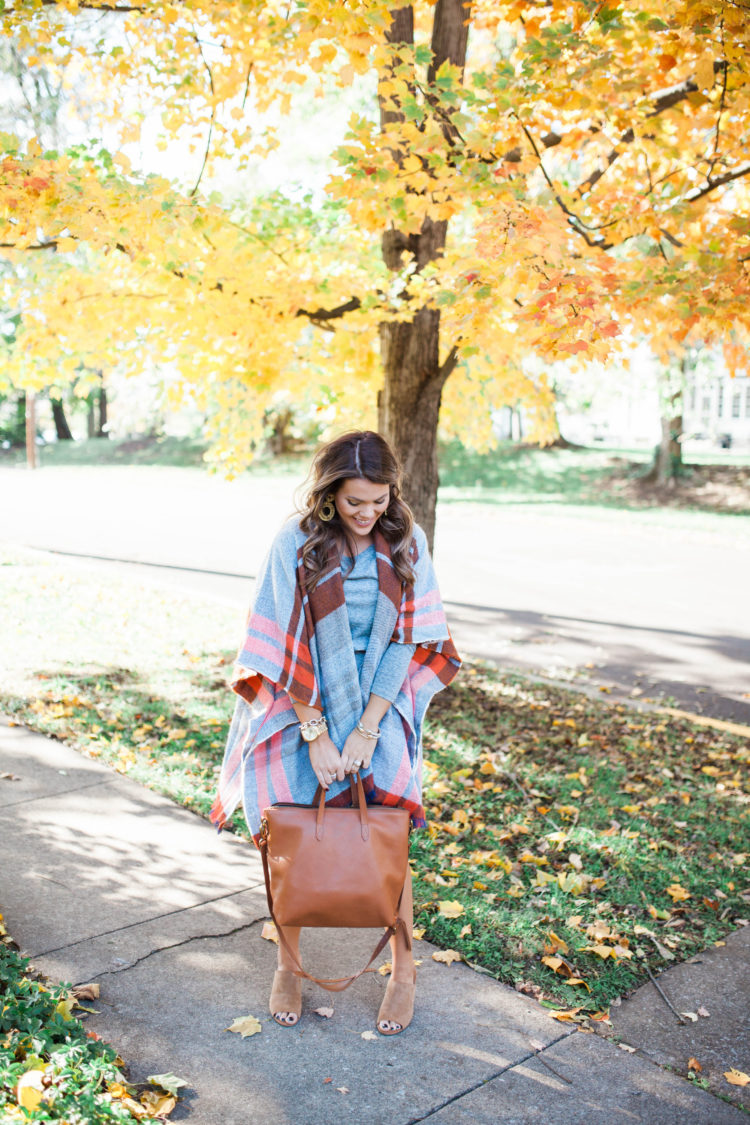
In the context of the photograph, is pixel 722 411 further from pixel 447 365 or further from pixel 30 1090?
pixel 30 1090

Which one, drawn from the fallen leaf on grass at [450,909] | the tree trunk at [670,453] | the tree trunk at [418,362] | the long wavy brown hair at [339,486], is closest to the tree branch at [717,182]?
the tree trunk at [418,362]

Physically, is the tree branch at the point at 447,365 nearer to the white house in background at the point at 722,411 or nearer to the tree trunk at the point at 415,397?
the tree trunk at the point at 415,397

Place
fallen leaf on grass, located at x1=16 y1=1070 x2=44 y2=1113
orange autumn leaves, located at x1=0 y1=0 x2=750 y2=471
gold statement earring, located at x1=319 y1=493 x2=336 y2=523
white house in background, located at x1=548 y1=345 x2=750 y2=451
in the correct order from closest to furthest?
fallen leaf on grass, located at x1=16 y1=1070 x2=44 y2=1113, gold statement earring, located at x1=319 y1=493 x2=336 y2=523, orange autumn leaves, located at x1=0 y1=0 x2=750 y2=471, white house in background, located at x1=548 y1=345 x2=750 y2=451

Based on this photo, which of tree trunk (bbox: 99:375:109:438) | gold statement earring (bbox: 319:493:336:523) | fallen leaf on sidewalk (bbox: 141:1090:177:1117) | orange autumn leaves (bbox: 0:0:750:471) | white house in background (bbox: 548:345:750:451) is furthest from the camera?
tree trunk (bbox: 99:375:109:438)

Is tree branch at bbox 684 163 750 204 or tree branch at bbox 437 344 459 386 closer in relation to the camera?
tree branch at bbox 684 163 750 204

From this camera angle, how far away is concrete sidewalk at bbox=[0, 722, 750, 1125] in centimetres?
257

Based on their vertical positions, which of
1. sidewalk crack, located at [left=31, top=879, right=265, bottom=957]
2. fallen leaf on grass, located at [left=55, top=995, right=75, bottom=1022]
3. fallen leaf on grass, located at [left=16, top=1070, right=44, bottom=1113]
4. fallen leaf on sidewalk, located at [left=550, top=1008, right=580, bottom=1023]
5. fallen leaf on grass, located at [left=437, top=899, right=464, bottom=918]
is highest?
fallen leaf on grass, located at [left=16, top=1070, right=44, bottom=1113]

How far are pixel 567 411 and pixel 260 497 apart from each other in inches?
726

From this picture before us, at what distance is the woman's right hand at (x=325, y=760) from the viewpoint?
9.29 feet

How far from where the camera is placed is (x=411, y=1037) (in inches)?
113

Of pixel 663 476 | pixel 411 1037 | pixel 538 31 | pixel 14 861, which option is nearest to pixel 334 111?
pixel 538 31

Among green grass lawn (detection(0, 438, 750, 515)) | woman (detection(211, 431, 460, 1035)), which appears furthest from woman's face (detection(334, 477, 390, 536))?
green grass lawn (detection(0, 438, 750, 515))

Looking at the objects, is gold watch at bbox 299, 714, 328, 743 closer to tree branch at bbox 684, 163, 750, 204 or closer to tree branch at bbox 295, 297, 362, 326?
tree branch at bbox 684, 163, 750, 204

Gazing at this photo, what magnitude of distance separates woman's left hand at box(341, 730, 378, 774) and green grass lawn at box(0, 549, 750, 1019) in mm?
1008
